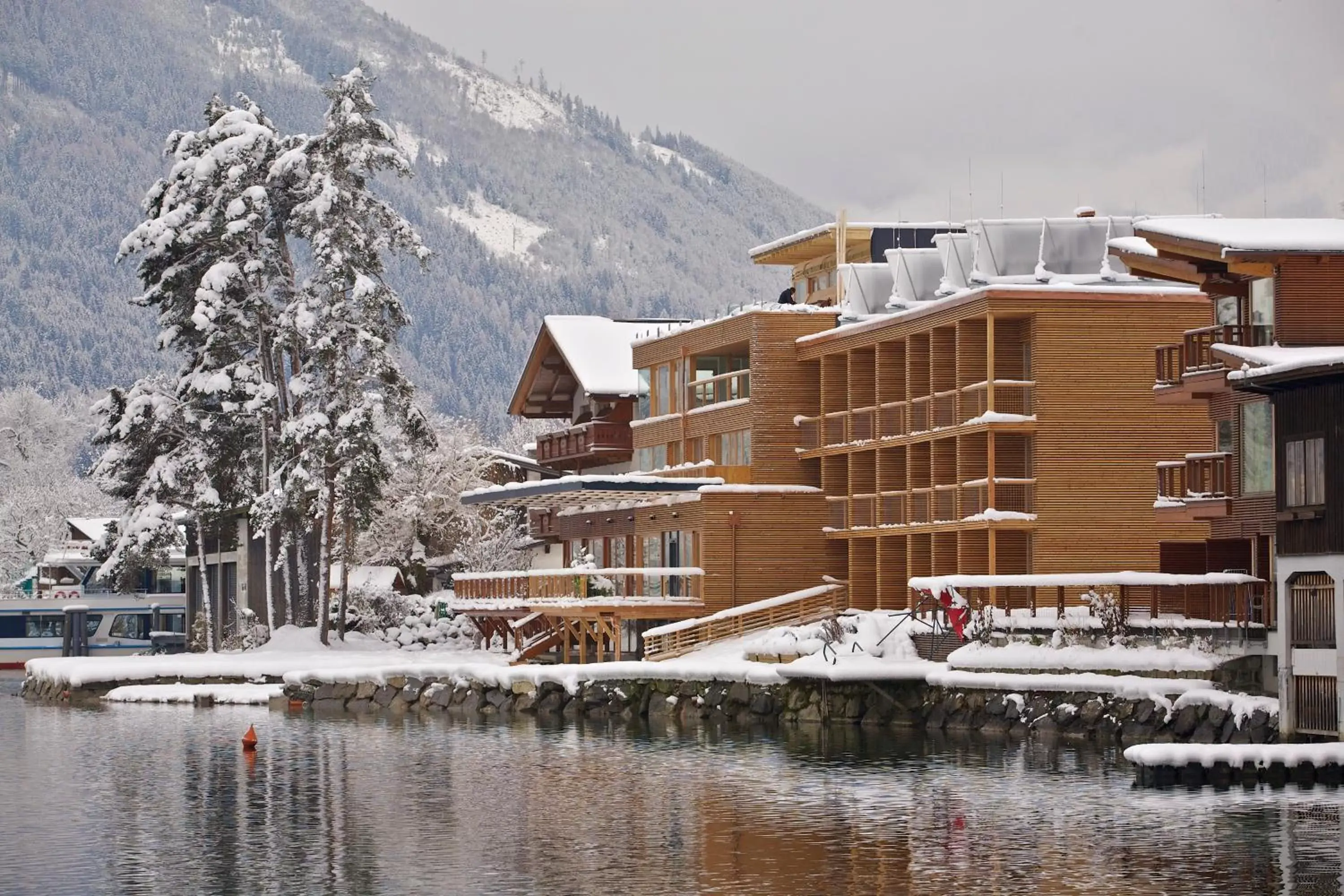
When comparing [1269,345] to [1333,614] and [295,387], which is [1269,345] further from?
Result: [295,387]

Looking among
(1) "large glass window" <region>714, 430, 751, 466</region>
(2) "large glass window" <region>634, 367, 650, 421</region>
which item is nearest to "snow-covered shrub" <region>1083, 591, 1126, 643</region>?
(1) "large glass window" <region>714, 430, 751, 466</region>

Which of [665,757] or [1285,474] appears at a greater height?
[1285,474]

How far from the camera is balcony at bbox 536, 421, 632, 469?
91.8 meters

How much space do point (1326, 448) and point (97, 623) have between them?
8255 cm

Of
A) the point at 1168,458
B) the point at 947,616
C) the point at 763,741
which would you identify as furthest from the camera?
the point at 1168,458

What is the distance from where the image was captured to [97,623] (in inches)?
Answer: 4552

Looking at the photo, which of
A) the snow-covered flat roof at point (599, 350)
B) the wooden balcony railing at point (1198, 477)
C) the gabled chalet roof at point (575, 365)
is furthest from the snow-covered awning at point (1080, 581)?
the gabled chalet roof at point (575, 365)

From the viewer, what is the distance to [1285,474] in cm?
4609

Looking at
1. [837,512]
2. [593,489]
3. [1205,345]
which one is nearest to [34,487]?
[593,489]

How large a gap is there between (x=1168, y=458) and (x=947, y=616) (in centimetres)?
1075

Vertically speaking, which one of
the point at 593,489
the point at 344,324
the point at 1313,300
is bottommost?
the point at 593,489

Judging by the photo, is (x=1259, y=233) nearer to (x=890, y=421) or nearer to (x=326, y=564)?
(x=890, y=421)

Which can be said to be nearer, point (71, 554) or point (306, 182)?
point (306, 182)

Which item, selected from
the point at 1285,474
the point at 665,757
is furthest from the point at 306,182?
the point at 1285,474
